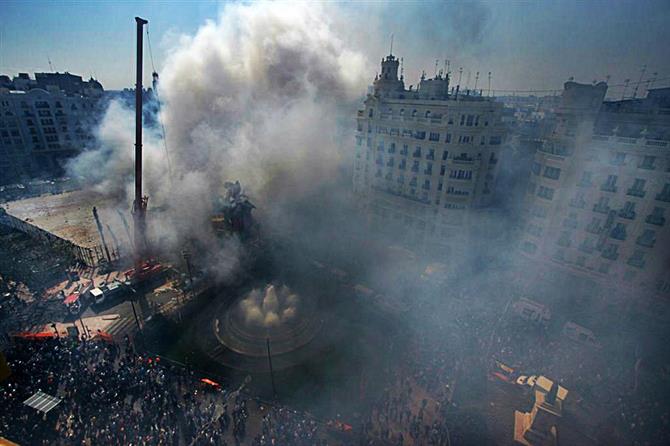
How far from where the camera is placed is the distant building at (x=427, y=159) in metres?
37.4

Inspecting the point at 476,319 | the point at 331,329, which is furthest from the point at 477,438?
the point at 331,329

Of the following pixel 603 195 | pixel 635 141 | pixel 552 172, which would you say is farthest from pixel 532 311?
pixel 635 141

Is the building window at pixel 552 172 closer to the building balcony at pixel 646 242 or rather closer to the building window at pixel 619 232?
the building window at pixel 619 232

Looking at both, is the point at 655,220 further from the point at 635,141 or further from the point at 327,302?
the point at 327,302

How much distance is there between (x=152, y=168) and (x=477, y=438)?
61.0 metres

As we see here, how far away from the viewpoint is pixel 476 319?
3056 centimetres

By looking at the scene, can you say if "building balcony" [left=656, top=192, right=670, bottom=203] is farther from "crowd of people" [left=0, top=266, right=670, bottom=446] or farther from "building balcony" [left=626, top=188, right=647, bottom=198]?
"crowd of people" [left=0, top=266, right=670, bottom=446]

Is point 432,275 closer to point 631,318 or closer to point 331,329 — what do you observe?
point 331,329

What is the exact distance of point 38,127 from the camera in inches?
2803

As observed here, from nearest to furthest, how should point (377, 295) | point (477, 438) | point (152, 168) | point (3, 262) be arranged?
point (477, 438) → point (377, 295) → point (3, 262) → point (152, 168)

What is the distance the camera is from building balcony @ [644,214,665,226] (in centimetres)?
2867

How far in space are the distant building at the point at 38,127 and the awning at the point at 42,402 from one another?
67933 mm

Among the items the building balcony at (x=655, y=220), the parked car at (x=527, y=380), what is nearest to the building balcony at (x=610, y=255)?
the building balcony at (x=655, y=220)

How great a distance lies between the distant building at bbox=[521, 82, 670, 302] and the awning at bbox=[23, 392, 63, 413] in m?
42.8
